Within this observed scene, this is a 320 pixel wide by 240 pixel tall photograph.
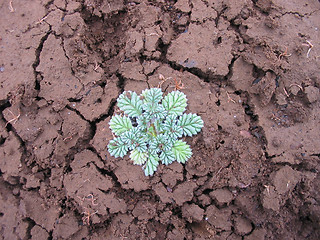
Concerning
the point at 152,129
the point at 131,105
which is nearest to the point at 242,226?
the point at 152,129

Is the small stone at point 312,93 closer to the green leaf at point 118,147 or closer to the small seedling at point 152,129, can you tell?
the small seedling at point 152,129

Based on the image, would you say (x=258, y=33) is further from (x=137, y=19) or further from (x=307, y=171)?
(x=307, y=171)

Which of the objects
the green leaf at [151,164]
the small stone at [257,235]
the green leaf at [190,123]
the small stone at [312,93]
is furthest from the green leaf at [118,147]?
the small stone at [312,93]

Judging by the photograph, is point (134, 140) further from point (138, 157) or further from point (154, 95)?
point (154, 95)

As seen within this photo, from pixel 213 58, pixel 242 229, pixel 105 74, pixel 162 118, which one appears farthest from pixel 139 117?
pixel 242 229

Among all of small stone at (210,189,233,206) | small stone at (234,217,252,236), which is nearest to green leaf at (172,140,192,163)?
small stone at (210,189,233,206)

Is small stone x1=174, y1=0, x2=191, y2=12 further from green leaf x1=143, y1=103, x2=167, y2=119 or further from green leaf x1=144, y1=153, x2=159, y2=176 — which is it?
green leaf x1=144, y1=153, x2=159, y2=176

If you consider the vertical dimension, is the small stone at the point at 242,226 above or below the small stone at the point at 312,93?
below
